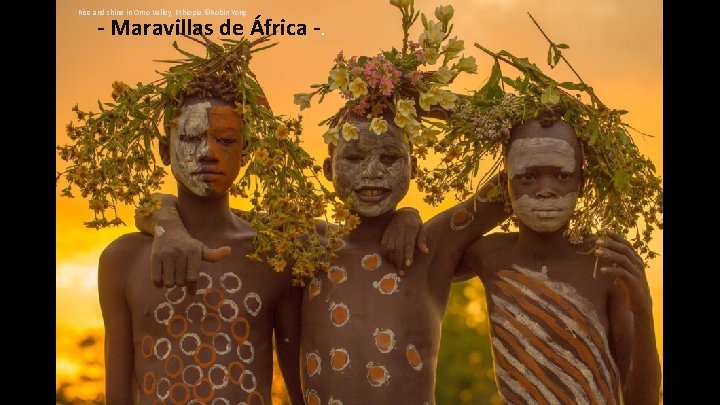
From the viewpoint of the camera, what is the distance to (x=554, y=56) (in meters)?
6.39

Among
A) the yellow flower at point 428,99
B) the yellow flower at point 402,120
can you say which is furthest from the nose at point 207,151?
the yellow flower at point 428,99

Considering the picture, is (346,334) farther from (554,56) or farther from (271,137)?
(554,56)

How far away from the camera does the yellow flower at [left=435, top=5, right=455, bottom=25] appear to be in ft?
20.9

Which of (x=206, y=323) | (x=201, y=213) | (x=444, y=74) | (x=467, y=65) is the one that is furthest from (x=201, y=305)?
(x=467, y=65)

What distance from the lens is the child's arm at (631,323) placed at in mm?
5879

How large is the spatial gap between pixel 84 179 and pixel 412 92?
5.00ft

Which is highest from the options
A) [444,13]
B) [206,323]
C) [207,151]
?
[444,13]

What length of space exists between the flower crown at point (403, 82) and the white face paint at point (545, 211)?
0.55m

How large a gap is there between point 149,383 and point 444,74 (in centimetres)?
191

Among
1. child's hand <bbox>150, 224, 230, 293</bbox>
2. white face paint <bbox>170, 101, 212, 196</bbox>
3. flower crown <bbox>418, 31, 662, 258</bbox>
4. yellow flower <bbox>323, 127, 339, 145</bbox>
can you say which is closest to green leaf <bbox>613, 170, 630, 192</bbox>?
flower crown <bbox>418, 31, 662, 258</bbox>

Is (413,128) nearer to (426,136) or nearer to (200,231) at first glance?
(426,136)

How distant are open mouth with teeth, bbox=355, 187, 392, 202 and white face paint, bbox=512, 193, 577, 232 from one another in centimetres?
61

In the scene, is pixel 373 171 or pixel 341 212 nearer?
pixel 341 212

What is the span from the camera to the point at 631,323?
6.09m
